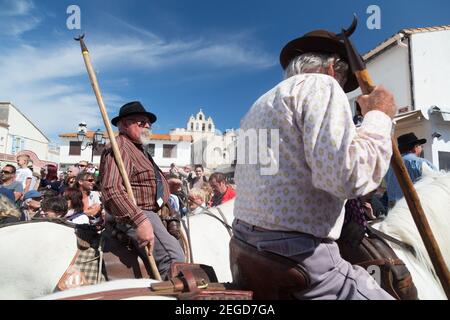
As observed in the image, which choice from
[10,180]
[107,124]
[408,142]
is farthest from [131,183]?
[10,180]

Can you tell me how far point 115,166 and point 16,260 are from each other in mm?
1257

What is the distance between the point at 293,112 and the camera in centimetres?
128

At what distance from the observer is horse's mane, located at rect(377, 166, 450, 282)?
2148 millimetres

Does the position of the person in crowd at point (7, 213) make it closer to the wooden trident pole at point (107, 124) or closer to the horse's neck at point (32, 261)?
the horse's neck at point (32, 261)

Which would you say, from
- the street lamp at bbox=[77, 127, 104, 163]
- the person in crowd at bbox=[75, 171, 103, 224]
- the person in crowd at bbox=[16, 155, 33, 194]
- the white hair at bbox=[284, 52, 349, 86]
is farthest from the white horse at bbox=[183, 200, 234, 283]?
the street lamp at bbox=[77, 127, 104, 163]

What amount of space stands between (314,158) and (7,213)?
4.59 m

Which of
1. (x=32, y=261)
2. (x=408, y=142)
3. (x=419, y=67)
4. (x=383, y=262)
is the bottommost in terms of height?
(x=32, y=261)

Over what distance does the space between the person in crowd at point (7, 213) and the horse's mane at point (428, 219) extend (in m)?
4.48

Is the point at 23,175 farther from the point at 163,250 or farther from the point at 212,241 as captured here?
the point at 163,250

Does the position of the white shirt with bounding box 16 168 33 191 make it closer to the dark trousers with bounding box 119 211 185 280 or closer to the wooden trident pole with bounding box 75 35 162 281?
the wooden trident pole with bounding box 75 35 162 281

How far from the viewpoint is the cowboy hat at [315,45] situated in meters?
1.51

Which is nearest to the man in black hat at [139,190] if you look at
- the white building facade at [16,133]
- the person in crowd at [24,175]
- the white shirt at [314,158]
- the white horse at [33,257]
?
the white horse at [33,257]

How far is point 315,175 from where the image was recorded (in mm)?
1187
